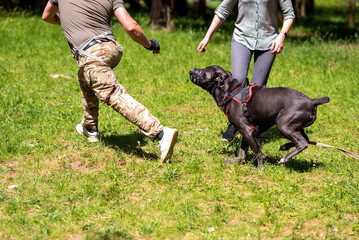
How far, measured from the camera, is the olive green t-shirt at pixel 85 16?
5711 millimetres

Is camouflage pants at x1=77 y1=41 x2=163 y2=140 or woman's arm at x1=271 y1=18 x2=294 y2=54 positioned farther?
woman's arm at x1=271 y1=18 x2=294 y2=54

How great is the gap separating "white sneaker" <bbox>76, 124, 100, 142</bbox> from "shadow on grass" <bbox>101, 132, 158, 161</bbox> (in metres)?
0.11

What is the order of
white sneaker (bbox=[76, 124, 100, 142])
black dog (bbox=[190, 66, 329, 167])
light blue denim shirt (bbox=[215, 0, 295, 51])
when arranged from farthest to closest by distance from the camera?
white sneaker (bbox=[76, 124, 100, 142])
light blue denim shirt (bbox=[215, 0, 295, 51])
black dog (bbox=[190, 66, 329, 167])

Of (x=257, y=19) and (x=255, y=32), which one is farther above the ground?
(x=257, y=19)

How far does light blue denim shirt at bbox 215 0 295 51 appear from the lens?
20.6 ft

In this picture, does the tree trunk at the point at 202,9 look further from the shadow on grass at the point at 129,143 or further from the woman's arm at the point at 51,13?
the woman's arm at the point at 51,13

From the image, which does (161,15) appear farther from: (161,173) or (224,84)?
(161,173)

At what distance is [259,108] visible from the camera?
222 inches

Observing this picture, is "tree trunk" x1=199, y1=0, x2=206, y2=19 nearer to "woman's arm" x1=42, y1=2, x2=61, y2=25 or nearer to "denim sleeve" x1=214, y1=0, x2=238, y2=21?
"denim sleeve" x1=214, y1=0, x2=238, y2=21

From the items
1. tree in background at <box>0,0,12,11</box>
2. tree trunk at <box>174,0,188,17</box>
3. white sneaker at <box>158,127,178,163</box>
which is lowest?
tree trunk at <box>174,0,188,17</box>

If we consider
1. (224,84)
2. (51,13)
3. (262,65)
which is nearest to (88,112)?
(51,13)

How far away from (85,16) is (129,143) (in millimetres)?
1862

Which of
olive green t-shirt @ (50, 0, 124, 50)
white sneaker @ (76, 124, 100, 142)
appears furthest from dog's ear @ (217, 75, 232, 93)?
white sneaker @ (76, 124, 100, 142)

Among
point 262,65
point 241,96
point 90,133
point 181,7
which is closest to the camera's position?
point 241,96
